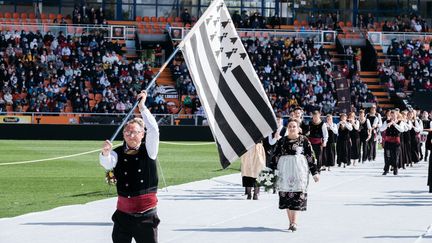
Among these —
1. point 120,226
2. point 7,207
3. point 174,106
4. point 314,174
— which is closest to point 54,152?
point 174,106

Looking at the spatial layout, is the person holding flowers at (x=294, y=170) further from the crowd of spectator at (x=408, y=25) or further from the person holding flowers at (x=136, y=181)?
the crowd of spectator at (x=408, y=25)

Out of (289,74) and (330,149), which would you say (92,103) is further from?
(330,149)

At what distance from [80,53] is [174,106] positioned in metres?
6.49

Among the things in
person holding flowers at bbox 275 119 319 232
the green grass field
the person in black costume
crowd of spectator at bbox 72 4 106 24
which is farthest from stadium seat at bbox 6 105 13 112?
person holding flowers at bbox 275 119 319 232

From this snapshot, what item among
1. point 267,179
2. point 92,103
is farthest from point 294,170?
point 92,103

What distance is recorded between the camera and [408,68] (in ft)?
208

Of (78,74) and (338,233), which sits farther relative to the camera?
(78,74)

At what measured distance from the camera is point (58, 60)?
59188mm

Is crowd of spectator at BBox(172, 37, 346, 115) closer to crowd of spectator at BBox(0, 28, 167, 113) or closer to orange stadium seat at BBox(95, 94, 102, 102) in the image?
crowd of spectator at BBox(0, 28, 167, 113)

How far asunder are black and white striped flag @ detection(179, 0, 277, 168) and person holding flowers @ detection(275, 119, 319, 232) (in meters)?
1.30

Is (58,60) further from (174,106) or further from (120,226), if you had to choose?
(120,226)

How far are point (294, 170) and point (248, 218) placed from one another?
1857mm

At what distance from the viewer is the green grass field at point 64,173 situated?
68.6 ft

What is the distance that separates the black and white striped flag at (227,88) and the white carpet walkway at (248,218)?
4.32 feet
